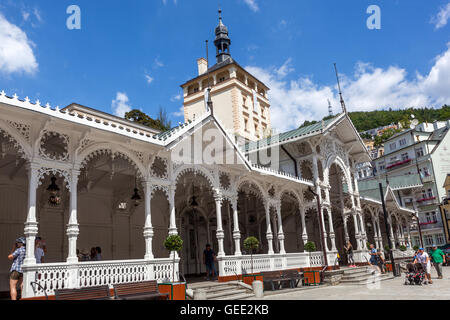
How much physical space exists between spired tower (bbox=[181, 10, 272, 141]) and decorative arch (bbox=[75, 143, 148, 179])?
115 ft

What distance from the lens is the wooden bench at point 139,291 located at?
383 inches

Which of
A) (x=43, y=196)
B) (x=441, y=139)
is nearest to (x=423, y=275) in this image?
(x=43, y=196)

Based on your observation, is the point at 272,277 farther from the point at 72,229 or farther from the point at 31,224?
the point at 31,224

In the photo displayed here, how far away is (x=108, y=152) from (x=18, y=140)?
8.47 ft

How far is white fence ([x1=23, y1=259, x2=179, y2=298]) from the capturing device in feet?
30.1

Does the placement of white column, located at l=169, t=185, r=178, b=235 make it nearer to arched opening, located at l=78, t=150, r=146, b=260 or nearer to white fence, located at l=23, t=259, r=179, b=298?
white fence, located at l=23, t=259, r=179, b=298

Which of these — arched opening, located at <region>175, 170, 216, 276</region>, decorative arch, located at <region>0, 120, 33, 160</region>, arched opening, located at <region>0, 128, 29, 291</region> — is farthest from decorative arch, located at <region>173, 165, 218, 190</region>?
arched opening, located at <region>0, 128, 29, 291</region>

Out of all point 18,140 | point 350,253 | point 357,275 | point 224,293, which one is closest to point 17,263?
point 18,140

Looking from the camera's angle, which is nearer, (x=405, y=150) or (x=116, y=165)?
(x=116, y=165)

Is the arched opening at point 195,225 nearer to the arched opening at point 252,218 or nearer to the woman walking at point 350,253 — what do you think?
the arched opening at point 252,218

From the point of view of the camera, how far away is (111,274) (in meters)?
10.8
